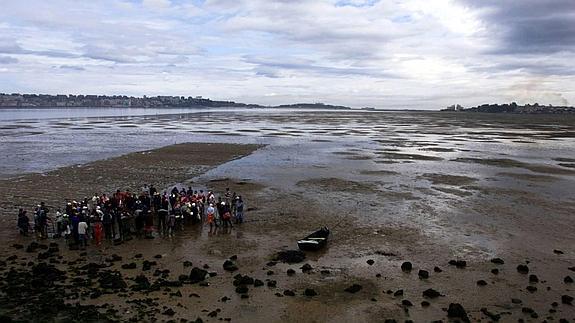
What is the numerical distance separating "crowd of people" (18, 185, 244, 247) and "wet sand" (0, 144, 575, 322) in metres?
0.58

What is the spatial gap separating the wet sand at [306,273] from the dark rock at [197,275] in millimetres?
73

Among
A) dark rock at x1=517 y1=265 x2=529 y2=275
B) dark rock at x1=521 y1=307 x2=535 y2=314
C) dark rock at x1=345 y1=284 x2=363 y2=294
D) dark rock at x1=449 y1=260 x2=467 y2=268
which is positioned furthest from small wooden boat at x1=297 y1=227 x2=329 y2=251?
dark rock at x1=521 y1=307 x2=535 y2=314

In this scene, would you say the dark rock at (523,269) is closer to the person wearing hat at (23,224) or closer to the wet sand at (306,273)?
the wet sand at (306,273)

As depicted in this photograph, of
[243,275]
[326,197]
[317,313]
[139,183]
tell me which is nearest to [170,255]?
[243,275]

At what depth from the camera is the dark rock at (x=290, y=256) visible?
1725 cm

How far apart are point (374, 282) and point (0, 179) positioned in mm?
26524

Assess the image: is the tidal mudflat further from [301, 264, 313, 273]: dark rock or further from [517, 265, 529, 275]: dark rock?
[517, 265, 529, 275]: dark rock

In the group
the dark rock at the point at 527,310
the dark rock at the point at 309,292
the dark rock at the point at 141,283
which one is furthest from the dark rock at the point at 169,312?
the dark rock at the point at 527,310

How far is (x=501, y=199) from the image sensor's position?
28.2 meters

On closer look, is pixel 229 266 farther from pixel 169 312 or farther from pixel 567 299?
pixel 567 299

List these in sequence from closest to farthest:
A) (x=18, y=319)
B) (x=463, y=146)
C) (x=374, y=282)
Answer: (x=18, y=319) → (x=374, y=282) → (x=463, y=146)

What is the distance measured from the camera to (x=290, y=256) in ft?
57.2

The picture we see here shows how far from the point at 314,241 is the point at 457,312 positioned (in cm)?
651

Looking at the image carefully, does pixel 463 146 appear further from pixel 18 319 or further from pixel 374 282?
pixel 18 319
